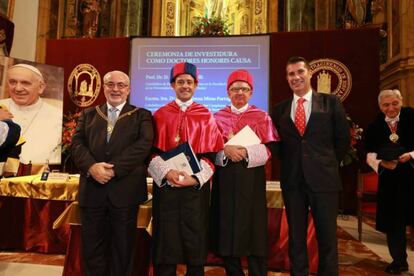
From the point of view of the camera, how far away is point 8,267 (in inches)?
142

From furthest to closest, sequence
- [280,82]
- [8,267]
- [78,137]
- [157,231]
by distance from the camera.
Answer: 1. [280,82]
2. [8,267]
3. [78,137]
4. [157,231]

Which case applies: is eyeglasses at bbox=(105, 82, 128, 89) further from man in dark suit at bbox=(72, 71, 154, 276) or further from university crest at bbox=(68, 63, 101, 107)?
university crest at bbox=(68, 63, 101, 107)

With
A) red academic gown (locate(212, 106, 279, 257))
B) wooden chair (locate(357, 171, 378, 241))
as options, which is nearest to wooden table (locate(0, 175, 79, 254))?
red academic gown (locate(212, 106, 279, 257))

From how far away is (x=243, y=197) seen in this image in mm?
2607

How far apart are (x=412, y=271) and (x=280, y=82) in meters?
3.82

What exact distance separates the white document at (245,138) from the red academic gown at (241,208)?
0.34 feet

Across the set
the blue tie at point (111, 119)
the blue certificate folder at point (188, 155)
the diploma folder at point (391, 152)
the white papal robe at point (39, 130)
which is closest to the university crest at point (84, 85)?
Answer: the white papal robe at point (39, 130)

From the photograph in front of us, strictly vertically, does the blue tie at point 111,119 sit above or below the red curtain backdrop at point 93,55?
below

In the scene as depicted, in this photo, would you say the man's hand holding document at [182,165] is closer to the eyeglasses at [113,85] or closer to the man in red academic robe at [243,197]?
the man in red academic robe at [243,197]

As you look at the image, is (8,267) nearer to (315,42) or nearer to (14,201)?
(14,201)

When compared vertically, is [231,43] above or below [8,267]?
above

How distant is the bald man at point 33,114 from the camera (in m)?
3.38

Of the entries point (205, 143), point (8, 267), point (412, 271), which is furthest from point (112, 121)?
point (412, 271)

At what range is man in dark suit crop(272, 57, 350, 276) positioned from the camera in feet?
8.56
